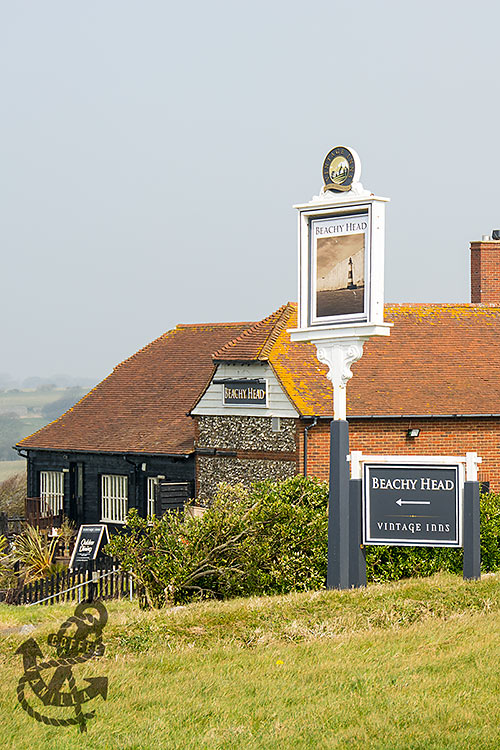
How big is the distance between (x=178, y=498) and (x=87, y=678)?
58.9ft

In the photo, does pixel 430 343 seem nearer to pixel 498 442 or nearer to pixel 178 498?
pixel 498 442

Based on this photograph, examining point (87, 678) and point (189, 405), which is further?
point (189, 405)

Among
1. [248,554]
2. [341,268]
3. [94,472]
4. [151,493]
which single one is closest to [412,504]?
[248,554]

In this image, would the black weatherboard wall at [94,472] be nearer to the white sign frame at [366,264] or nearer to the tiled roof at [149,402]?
the tiled roof at [149,402]

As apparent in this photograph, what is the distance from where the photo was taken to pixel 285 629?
11672 mm

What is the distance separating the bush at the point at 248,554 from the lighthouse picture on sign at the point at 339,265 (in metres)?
3.46

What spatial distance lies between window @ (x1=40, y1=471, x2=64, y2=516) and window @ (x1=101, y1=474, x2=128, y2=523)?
5.58ft

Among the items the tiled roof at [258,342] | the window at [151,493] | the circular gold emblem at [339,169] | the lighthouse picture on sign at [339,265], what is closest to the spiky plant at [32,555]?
the window at [151,493]

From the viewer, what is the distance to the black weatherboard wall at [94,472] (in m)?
29.0

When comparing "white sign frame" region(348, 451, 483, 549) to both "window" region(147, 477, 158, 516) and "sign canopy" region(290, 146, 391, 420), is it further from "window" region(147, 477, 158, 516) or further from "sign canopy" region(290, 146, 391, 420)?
"window" region(147, 477, 158, 516)

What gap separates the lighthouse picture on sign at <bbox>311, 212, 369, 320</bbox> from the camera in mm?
15719

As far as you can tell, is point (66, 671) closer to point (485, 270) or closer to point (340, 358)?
point (340, 358)

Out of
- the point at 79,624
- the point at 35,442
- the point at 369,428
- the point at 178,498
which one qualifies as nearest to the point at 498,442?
the point at 369,428

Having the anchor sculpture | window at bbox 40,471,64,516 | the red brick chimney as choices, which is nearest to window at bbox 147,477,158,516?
window at bbox 40,471,64,516
